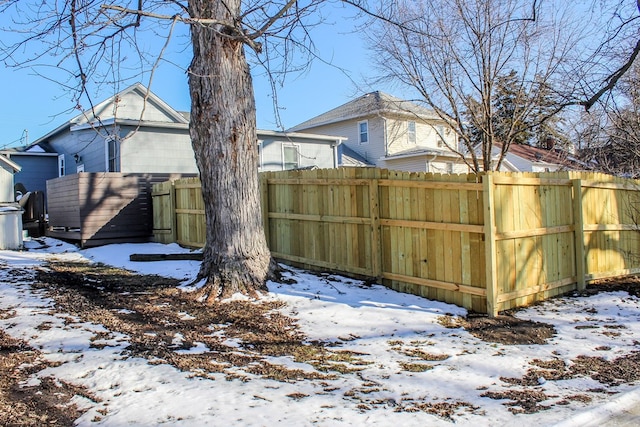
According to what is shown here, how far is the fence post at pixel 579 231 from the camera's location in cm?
768

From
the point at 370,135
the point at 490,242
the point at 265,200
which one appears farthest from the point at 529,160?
the point at 490,242

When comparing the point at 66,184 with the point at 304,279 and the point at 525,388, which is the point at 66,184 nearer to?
the point at 304,279

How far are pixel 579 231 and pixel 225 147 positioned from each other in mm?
5516

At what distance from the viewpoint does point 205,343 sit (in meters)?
4.84

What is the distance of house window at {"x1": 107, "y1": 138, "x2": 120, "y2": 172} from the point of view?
16.7m

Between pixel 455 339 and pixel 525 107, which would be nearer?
pixel 455 339

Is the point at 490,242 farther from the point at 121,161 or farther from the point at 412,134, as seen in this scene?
the point at 412,134

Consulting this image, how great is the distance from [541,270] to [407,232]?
1.94m

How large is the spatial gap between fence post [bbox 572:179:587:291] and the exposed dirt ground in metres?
0.29

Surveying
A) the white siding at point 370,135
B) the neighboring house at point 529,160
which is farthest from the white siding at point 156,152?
the neighboring house at point 529,160

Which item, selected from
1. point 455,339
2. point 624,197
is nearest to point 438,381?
point 455,339

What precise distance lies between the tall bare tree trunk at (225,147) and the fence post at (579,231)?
482 centimetres

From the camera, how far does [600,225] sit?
821cm

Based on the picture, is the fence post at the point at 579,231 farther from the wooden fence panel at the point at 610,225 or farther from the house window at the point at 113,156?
the house window at the point at 113,156
